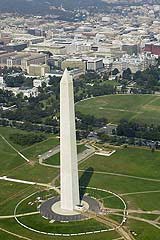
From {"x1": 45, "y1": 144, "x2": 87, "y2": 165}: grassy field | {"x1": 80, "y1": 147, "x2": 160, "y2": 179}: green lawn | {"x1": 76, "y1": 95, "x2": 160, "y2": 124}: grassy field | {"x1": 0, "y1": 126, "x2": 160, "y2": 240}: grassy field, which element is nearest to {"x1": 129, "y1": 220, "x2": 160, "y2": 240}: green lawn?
{"x1": 0, "y1": 126, "x2": 160, "y2": 240}: grassy field

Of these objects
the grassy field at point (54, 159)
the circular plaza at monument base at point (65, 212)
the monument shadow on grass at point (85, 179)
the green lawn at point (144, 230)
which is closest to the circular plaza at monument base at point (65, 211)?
the circular plaza at monument base at point (65, 212)

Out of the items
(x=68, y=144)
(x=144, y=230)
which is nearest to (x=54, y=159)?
(x=68, y=144)

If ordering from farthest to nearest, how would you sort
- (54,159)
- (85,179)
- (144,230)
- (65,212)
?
(54,159)
(85,179)
(65,212)
(144,230)

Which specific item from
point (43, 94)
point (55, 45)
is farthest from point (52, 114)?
point (55, 45)

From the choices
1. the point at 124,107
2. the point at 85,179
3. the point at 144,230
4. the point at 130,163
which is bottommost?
the point at 124,107

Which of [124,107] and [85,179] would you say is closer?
[85,179]

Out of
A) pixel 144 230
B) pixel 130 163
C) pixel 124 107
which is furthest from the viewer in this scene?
pixel 124 107

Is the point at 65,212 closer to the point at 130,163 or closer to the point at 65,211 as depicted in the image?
the point at 65,211

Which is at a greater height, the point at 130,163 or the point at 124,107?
the point at 130,163
